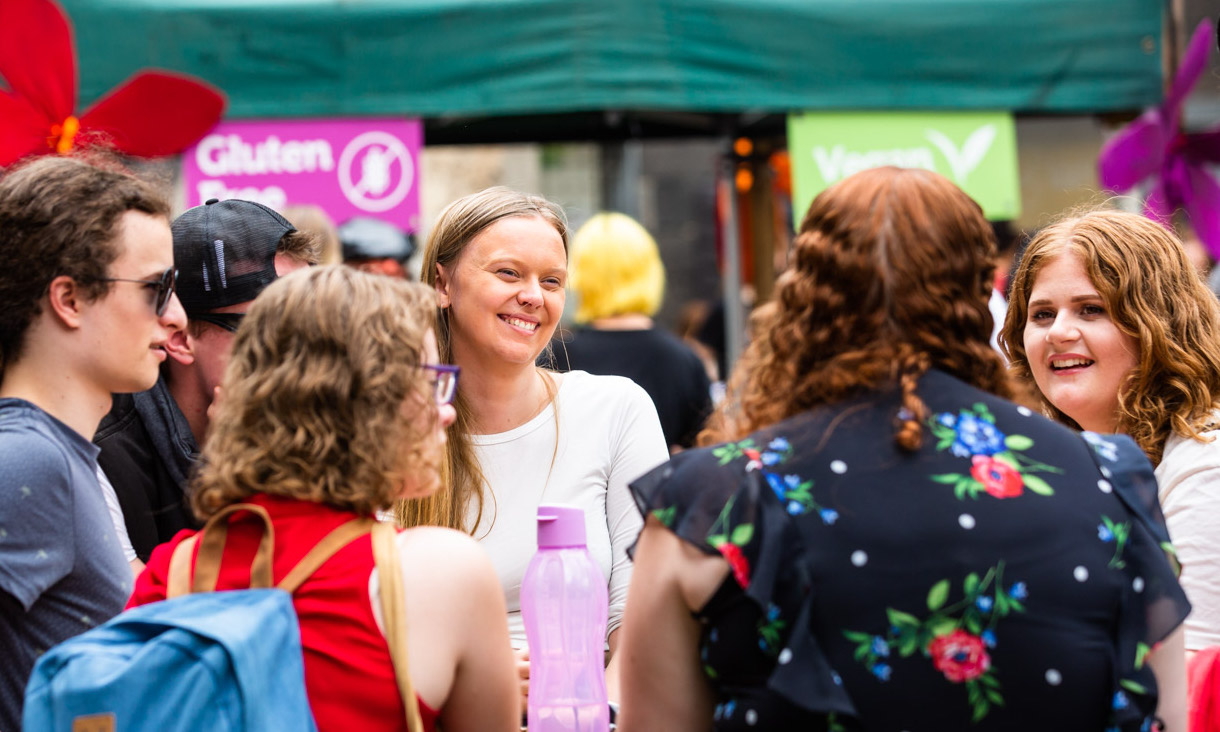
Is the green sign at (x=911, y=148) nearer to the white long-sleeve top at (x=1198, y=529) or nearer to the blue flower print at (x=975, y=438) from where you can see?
the white long-sleeve top at (x=1198, y=529)

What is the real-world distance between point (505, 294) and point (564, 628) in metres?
0.79

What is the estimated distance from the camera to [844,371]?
5.14 feet

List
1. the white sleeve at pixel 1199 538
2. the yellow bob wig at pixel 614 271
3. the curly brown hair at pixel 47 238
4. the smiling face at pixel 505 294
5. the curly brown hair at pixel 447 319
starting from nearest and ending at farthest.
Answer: the curly brown hair at pixel 47 238 → the white sleeve at pixel 1199 538 → the curly brown hair at pixel 447 319 → the smiling face at pixel 505 294 → the yellow bob wig at pixel 614 271

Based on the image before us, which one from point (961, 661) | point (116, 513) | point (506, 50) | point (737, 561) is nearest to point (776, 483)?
point (737, 561)

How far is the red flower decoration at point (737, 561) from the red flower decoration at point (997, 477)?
32 centimetres

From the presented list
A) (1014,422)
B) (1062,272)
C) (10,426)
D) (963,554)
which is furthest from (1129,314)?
(10,426)

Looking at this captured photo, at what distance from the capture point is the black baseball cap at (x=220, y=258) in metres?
2.53

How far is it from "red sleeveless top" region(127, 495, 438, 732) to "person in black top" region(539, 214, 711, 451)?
2.64m

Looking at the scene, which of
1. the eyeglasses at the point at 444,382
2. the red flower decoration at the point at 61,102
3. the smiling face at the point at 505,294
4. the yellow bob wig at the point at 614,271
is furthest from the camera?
the yellow bob wig at the point at 614,271

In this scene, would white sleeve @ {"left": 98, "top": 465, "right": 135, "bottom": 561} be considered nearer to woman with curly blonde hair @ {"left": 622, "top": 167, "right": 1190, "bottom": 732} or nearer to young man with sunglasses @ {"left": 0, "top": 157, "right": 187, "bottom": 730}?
young man with sunglasses @ {"left": 0, "top": 157, "right": 187, "bottom": 730}

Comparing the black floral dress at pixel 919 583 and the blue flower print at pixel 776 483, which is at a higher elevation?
the blue flower print at pixel 776 483

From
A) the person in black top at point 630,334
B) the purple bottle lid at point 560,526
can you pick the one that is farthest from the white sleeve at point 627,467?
the person in black top at point 630,334

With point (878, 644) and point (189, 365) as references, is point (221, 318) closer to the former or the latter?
point (189, 365)

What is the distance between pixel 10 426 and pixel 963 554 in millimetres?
1423
